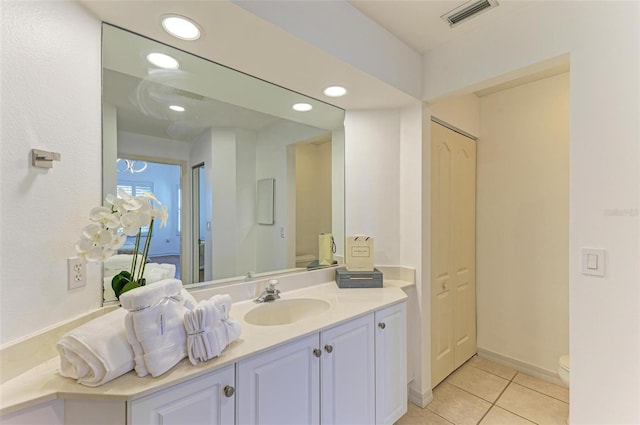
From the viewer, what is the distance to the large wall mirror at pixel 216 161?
4.37 ft

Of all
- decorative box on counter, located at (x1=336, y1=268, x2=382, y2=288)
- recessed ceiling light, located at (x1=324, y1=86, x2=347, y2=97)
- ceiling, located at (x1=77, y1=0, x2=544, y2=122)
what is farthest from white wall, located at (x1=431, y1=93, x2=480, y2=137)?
decorative box on counter, located at (x1=336, y1=268, x2=382, y2=288)

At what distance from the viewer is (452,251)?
2.29 metres

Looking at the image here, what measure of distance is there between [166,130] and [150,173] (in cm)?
28

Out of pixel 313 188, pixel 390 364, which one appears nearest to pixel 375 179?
pixel 313 188

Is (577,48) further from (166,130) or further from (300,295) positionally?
(166,130)

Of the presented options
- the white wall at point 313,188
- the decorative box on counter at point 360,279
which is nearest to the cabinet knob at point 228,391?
the decorative box on counter at point 360,279

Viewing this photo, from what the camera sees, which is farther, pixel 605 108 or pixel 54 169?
pixel 605 108

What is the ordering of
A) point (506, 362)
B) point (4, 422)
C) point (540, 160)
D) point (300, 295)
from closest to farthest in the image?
1. point (4, 422)
2. point (300, 295)
3. point (540, 160)
4. point (506, 362)

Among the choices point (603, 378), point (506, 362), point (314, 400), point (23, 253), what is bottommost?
point (506, 362)

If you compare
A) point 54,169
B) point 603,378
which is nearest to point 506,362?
point 603,378

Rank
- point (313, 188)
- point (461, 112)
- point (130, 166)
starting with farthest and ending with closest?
point (461, 112), point (313, 188), point (130, 166)

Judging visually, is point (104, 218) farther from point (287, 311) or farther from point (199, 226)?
point (287, 311)

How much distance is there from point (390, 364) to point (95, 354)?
143 cm

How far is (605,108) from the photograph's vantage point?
1.21 meters
